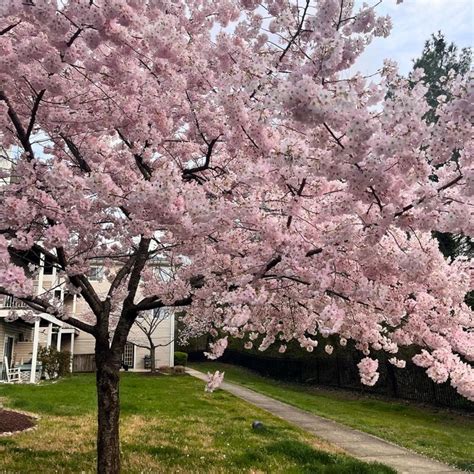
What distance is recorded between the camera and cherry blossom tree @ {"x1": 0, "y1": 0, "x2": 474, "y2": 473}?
3525 mm

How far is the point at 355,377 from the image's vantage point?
23.6 m

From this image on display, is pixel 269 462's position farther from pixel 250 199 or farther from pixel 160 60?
pixel 160 60

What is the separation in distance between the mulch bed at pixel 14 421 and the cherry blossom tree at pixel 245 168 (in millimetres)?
4525

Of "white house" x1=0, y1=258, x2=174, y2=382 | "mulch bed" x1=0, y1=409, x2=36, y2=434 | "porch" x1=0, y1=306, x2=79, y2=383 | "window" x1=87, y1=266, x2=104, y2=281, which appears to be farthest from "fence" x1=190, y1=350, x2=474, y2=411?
"porch" x1=0, y1=306, x2=79, y2=383

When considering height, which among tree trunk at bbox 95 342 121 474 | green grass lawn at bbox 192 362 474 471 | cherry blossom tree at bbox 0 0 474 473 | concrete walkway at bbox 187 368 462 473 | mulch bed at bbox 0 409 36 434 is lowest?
green grass lawn at bbox 192 362 474 471

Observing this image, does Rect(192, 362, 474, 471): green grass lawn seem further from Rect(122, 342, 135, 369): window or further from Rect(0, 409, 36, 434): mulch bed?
Rect(122, 342, 135, 369): window

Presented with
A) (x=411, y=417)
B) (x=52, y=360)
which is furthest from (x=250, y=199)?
(x=52, y=360)

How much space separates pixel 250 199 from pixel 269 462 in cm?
435

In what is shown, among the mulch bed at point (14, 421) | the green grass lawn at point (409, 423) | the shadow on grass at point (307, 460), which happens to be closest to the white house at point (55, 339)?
the green grass lawn at point (409, 423)

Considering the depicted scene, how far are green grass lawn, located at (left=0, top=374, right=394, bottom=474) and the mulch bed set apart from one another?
0.30 metres

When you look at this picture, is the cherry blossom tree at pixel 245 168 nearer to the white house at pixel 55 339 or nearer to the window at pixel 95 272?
the window at pixel 95 272

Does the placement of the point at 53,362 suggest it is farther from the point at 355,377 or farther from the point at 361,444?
the point at 361,444

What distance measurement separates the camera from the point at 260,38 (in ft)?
19.5

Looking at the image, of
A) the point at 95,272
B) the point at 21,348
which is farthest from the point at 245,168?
the point at 21,348
